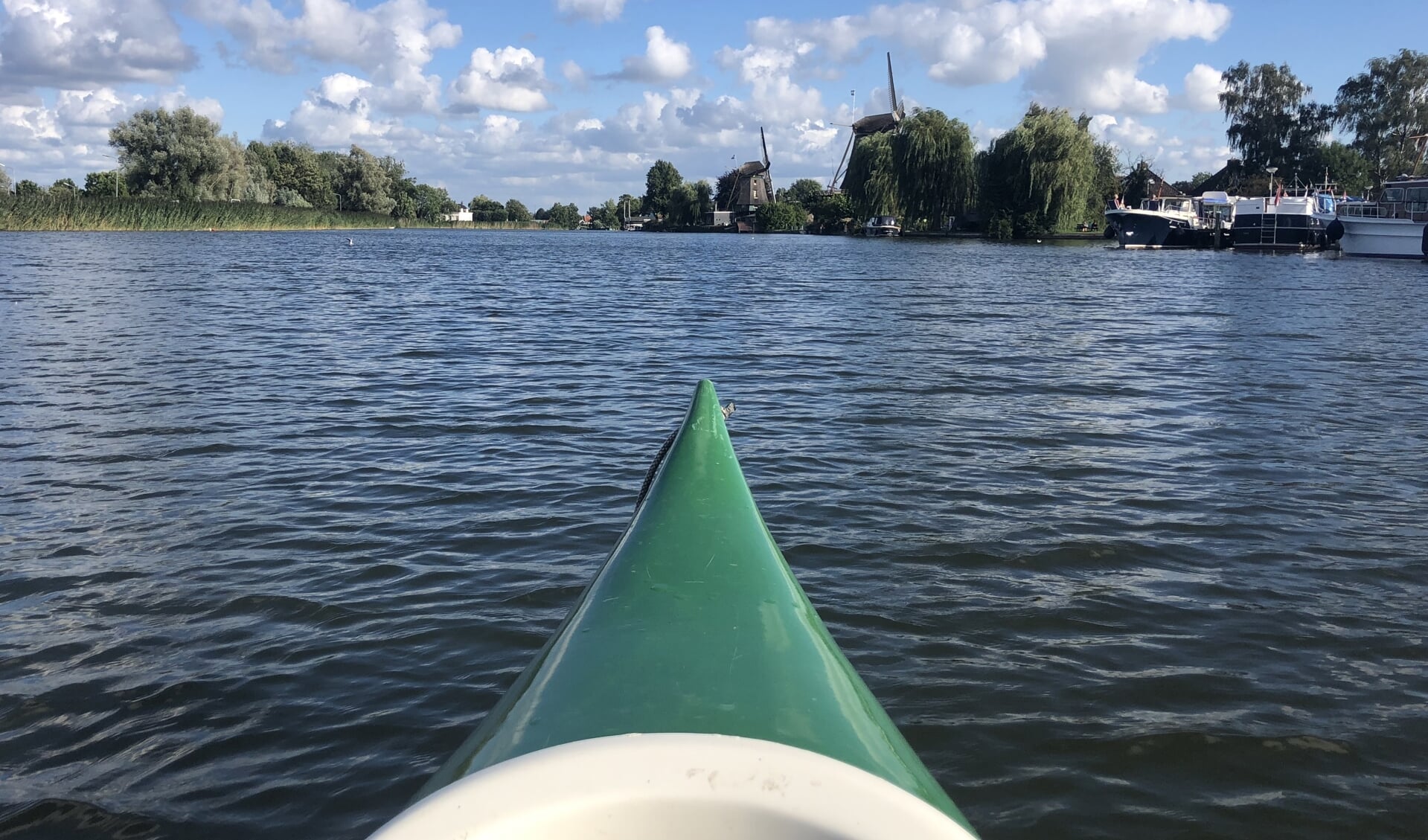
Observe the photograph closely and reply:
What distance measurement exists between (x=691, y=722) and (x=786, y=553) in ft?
13.9

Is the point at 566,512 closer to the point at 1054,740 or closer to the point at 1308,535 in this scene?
the point at 1054,740

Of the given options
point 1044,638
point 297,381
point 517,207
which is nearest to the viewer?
point 1044,638

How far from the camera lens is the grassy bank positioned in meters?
58.8

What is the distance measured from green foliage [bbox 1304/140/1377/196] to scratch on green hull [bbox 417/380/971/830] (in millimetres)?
92399

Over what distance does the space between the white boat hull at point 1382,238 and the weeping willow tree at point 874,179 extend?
28.9m

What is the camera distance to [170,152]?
229ft

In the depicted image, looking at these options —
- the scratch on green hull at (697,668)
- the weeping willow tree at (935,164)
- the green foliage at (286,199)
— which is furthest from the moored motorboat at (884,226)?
the scratch on green hull at (697,668)

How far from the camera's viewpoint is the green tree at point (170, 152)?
69.6m

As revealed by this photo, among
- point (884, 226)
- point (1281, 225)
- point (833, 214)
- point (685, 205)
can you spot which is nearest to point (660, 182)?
point (685, 205)

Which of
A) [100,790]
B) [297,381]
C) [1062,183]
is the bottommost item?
[100,790]

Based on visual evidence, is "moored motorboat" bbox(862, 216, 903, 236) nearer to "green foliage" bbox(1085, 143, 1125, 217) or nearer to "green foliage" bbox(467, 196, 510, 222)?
"green foliage" bbox(1085, 143, 1125, 217)

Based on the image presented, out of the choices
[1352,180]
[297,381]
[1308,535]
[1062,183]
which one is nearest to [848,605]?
[1308,535]

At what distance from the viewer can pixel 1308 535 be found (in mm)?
6902

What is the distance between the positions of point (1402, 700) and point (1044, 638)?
1.62 metres
